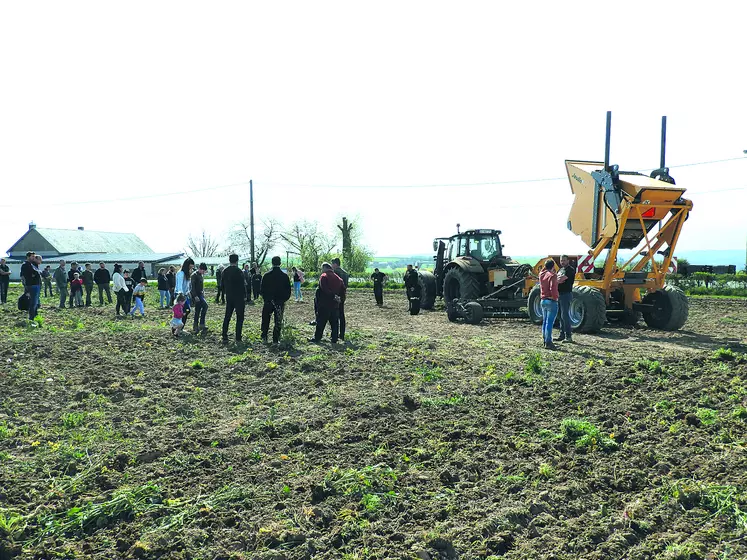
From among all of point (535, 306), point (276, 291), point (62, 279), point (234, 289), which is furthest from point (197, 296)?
point (62, 279)

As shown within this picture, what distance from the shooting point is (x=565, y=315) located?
453 inches

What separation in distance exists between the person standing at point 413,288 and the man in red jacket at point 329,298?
6910 mm

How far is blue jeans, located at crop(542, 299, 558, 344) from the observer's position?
1064 cm

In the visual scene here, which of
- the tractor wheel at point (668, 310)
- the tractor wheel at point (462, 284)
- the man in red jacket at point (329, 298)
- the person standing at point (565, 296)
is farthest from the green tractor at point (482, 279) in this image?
the man in red jacket at point (329, 298)

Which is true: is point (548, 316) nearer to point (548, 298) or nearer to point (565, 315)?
point (548, 298)

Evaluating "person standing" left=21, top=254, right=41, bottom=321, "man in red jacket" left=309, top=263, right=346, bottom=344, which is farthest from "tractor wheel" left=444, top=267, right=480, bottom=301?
"person standing" left=21, top=254, right=41, bottom=321

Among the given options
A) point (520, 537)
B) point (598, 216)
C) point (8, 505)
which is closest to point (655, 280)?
point (598, 216)

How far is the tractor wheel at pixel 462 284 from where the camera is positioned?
15461 millimetres

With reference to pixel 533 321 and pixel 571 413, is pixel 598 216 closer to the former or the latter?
pixel 533 321

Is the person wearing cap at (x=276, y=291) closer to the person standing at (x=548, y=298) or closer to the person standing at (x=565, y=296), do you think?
the person standing at (x=548, y=298)

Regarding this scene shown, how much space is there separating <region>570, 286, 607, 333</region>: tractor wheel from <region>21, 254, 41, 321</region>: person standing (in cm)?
1205

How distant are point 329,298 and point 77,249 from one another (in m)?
69.0

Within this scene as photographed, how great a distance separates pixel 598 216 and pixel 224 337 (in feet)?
27.4

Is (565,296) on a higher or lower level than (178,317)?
higher
